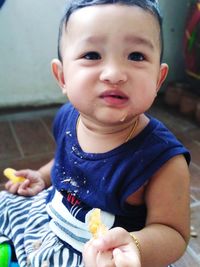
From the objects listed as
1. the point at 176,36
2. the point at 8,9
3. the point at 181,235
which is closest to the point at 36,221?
the point at 181,235

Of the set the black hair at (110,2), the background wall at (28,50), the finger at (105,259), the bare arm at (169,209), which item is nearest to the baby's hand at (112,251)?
the finger at (105,259)

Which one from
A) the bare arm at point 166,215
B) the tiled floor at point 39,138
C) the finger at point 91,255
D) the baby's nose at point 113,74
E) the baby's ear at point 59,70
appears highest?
the baby's nose at point 113,74

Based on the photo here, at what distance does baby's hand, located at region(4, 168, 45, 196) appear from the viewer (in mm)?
889

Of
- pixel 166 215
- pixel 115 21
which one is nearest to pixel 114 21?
pixel 115 21

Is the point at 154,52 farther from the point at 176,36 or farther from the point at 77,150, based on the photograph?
the point at 176,36

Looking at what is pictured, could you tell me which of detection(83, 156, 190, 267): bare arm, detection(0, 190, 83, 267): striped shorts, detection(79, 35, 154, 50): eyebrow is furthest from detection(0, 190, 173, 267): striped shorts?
detection(79, 35, 154, 50): eyebrow

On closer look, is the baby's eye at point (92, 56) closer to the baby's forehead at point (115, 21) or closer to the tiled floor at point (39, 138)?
the baby's forehead at point (115, 21)

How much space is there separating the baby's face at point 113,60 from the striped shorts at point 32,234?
0.94 feet

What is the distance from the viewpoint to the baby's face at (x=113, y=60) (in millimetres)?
541

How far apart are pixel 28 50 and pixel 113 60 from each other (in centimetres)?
127

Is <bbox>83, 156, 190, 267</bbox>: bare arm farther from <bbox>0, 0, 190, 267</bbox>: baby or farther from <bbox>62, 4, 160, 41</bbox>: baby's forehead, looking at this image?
<bbox>62, 4, 160, 41</bbox>: baby's forehead

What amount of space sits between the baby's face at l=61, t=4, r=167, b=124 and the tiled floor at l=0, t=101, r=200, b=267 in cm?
53

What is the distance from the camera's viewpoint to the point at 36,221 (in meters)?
0.79

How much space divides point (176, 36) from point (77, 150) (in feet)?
4.89
